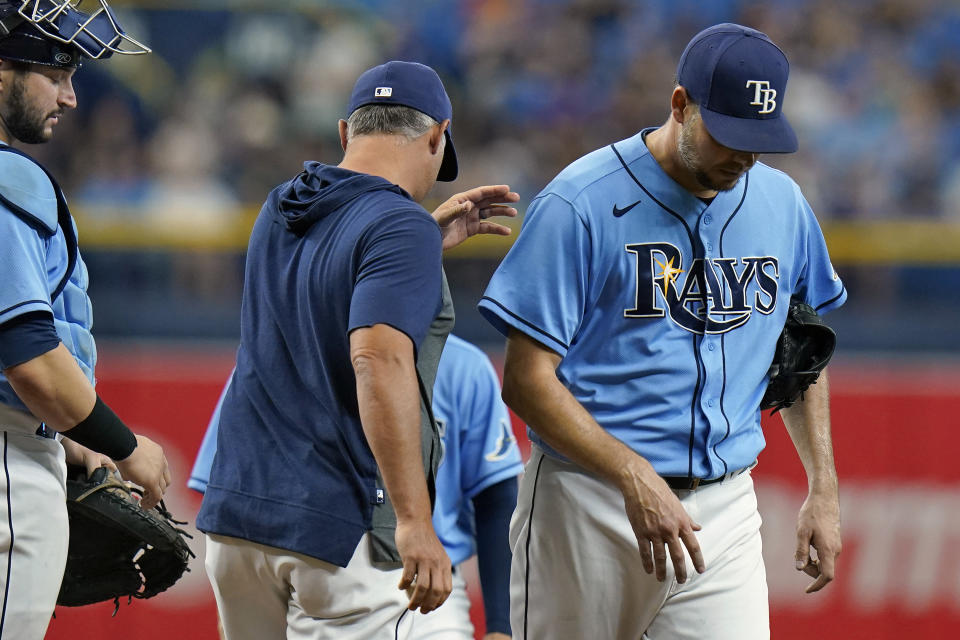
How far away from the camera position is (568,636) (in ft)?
9.68

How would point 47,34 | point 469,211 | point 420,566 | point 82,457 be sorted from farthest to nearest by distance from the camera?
1. point 469,211
2. point 82,457
3. point 47,34
4. point 420,566

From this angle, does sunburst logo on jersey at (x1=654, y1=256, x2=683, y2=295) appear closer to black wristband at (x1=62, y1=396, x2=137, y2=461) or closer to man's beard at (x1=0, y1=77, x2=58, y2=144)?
black wristband at (x1=62, y1=396, x2=137, y2=461)

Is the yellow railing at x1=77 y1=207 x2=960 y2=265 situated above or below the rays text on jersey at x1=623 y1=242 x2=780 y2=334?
below

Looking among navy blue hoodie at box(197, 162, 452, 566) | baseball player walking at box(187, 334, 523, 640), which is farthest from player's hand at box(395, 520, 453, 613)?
baseball player walking at box(187, 334, 523, 640)

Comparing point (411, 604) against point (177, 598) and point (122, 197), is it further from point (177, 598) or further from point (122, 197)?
A: point (122, 197)

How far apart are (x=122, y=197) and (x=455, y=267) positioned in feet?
7.69

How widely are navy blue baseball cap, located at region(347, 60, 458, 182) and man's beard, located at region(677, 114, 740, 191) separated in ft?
1.76

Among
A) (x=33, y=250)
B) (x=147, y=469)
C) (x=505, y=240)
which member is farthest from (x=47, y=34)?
(x=505, y=240)

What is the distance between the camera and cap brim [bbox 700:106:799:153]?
2732 mm

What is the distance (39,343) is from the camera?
2.53 meters

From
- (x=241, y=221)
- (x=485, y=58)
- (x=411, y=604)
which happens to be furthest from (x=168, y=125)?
(x=411, y=604)

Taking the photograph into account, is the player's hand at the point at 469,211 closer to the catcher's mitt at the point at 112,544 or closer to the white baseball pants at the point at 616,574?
the white baseball pants at the point at 616,574

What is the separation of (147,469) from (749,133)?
1515 mm

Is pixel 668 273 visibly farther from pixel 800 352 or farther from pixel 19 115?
pixel 19 115
